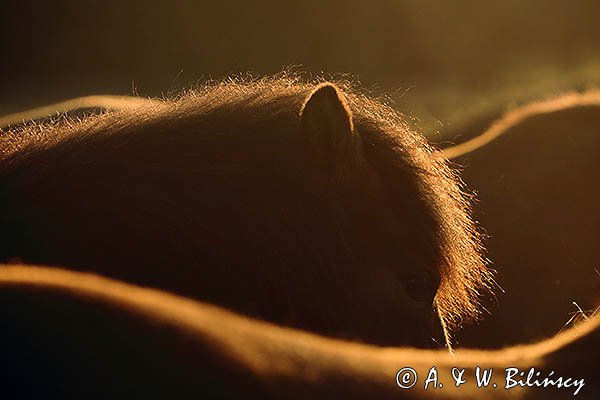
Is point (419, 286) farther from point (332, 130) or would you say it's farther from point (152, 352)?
point (152, 352)

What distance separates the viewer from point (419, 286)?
4.53ft

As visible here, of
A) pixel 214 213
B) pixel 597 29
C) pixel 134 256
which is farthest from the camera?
pixel 597 29

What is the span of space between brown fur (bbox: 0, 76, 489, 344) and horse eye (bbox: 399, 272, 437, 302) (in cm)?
3

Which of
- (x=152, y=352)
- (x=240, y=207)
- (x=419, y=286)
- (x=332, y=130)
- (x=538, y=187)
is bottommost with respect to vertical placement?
(x=152, y=352)

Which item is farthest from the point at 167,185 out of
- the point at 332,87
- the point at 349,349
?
the point at 349,349

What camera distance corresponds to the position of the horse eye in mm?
1357

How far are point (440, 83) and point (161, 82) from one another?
6.55 ft

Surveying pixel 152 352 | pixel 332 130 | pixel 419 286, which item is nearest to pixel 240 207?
pixel 332 130

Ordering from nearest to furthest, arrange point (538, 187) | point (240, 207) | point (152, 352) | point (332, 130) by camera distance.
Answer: point (152, 352) < point (240, 207) < point (332, 130) < point (538, 187)

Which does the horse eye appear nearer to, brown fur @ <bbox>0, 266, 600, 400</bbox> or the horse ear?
the horse ear

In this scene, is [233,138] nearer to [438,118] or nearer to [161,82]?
[438,118]

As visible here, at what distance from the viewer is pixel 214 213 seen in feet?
3.66

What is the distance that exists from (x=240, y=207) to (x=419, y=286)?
0.42 meters

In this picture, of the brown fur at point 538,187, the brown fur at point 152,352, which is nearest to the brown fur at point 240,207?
the brown fur at point 152,352
